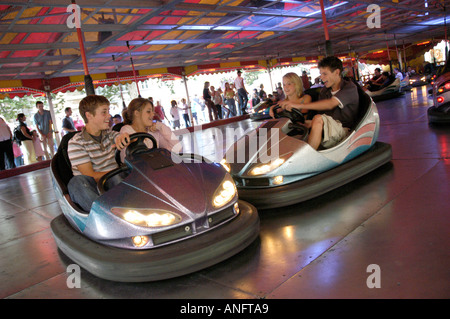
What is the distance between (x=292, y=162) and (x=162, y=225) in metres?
0.91

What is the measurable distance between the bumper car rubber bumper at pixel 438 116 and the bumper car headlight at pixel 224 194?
2954 millimetres

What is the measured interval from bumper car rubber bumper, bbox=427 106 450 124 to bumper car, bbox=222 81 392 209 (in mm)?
1615

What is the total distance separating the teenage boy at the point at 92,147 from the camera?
1.76 metres

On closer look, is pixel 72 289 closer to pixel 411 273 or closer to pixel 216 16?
pixel 411 273

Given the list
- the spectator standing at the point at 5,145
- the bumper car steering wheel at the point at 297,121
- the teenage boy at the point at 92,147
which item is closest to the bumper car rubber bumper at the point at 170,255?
the teenage boy at the point at 92,147

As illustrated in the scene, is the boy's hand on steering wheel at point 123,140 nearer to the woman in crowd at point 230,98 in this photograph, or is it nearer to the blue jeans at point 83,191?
the blue jeans at point 83,191

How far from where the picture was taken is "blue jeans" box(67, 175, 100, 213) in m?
1.68

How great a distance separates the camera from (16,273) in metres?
1.74

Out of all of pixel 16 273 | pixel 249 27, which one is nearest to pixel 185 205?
pixel 16 273

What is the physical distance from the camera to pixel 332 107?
2.41 metres

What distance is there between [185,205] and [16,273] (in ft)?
3.29

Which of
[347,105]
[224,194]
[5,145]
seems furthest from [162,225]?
[5,145]

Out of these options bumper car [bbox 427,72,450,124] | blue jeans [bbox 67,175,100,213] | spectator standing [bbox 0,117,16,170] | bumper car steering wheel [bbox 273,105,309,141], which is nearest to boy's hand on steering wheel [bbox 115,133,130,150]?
blue jeans [bbox 67,175,100,213]

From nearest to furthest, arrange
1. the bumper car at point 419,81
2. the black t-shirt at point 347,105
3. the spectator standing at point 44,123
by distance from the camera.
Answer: the black t-shirt at point 347,105, the spectator standing at point 44,123, the bumper car at point 419,81
